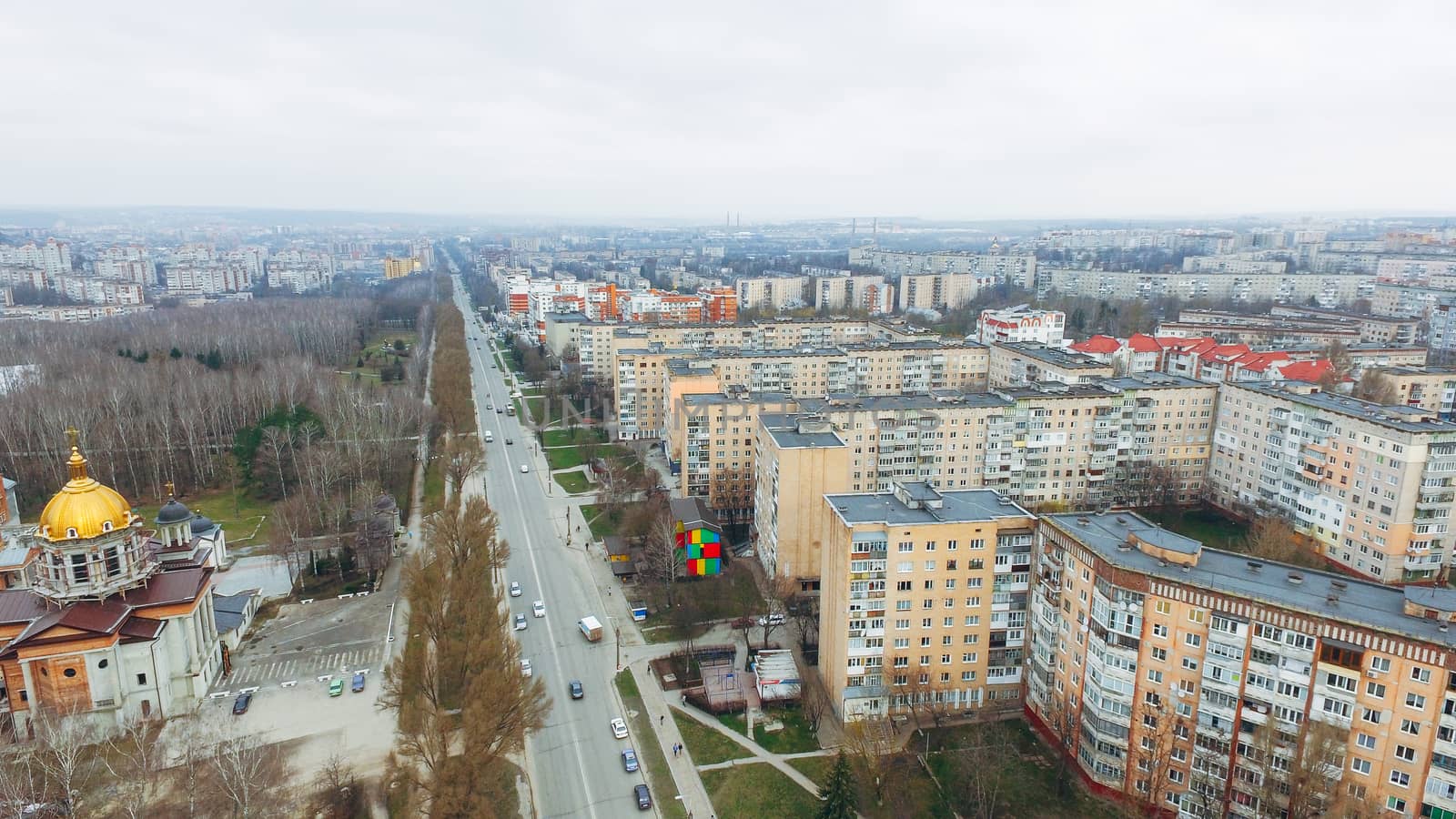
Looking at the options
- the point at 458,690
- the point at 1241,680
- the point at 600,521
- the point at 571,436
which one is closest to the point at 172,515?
the point at 458,690

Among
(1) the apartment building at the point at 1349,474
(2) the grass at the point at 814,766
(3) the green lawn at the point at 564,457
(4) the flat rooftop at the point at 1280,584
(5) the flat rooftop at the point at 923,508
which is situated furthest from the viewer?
(3) the green lawn at the point at 564,457

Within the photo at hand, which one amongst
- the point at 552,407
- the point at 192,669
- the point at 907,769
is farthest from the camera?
the point at 552,407

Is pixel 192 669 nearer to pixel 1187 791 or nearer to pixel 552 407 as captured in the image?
pixel 1187 791

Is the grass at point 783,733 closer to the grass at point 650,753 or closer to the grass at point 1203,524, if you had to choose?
the grass at point 650,753

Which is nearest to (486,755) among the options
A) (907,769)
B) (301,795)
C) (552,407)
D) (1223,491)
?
(301,795)

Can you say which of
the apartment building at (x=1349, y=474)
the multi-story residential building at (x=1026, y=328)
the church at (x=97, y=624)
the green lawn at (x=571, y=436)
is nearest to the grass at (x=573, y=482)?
the green lawn at (x=571, y=436)

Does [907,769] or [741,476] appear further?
[741,476]

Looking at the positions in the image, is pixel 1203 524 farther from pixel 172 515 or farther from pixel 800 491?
pixel 172 515
